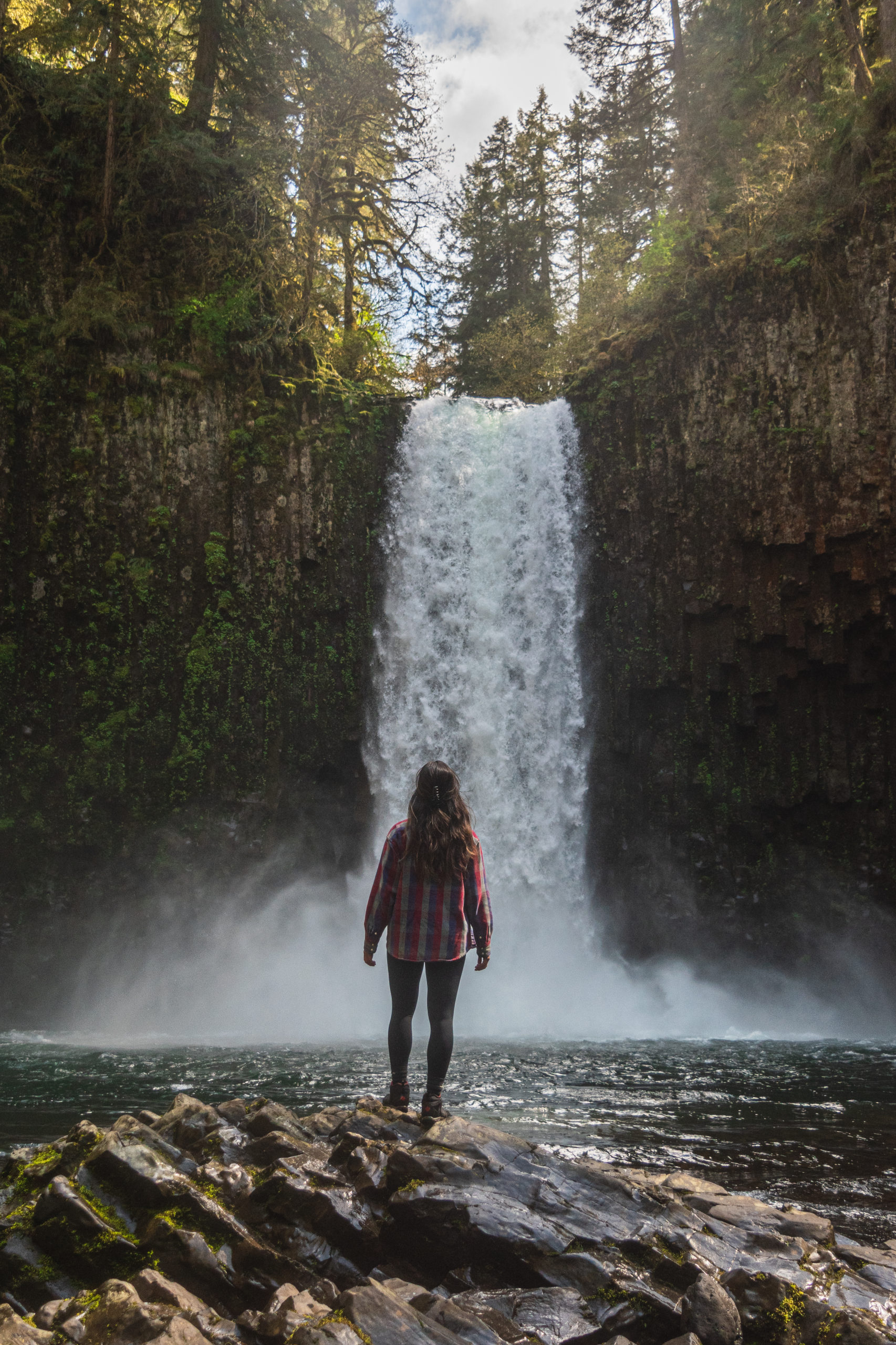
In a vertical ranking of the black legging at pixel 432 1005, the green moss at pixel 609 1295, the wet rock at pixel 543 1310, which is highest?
the black legging at pixel 432 1005

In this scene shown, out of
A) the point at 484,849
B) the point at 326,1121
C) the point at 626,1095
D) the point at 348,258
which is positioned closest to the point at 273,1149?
the point at 326,1121

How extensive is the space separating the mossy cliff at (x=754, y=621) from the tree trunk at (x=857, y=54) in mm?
2713

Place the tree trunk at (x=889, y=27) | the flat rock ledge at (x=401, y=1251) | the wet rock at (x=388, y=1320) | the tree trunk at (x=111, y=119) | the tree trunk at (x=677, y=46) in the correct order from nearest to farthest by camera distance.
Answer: the wet rock at (x=388, y=1320), the flat rock ledge at (x=401, y=1251), the tree trunk at (x=889, y=27), the tree trunk at (x=111, y=119), the tree trunk at (x=677, y=46)

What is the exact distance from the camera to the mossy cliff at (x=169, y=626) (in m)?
13.1

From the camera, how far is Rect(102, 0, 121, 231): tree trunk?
1412cm

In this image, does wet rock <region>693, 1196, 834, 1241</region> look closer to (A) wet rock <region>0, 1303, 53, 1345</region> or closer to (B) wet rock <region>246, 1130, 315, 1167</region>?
(B) wet rock <region>246, 1130, 315, 1167</region>

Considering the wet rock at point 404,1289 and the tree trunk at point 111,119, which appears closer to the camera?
the wet rock at point 404,1289

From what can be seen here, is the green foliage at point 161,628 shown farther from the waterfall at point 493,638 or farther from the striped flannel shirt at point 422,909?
the striped flannel shirt at point 422,909

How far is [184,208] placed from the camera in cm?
1522

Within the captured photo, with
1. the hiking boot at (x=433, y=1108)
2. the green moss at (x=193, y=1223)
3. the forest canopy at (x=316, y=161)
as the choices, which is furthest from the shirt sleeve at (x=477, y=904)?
the forest canopy at (x=316, y=161)

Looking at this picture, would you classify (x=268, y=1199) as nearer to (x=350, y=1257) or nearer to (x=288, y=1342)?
(x=350, y=1257)

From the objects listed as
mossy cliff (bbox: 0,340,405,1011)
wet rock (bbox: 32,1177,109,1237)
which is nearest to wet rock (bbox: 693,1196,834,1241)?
wet rock (bbox: 32,1177,109,1237)

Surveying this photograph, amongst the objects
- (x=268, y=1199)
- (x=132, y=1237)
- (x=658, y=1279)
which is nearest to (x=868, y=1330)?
(x=658, y=1279)

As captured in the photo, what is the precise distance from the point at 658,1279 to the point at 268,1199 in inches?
64.2
